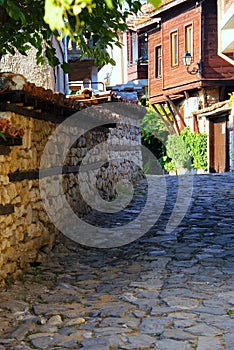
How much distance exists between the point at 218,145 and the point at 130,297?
1681 cm

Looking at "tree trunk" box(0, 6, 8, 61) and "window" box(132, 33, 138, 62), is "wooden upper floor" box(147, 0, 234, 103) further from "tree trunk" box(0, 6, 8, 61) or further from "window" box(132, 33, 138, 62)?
"tree trunk" box(0, 6, 8, 61)

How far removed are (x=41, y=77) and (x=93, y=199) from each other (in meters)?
2.54

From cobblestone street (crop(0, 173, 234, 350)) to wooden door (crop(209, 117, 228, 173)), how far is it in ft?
43.7

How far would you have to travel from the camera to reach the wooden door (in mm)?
20125

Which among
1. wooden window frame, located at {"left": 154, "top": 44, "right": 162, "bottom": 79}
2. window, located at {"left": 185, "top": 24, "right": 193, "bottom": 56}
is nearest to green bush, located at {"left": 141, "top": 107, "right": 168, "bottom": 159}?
wooden window frame, located at {"left": 154, "top": 44, "right": 162, "bottom": 79}

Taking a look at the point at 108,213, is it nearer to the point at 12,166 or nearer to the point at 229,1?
the point at 12,166

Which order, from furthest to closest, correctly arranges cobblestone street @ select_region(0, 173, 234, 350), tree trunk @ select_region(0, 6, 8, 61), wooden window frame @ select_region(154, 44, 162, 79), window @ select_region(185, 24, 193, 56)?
wooden window frame @ select_region(154, 44, 162, 79) → window @ select_region(185, 24, 193, 56) → tree trunk @ select_region(0, 6, 8, 61) → cobblestone street @ select_region(0, 173, 234, 350)

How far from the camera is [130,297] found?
446cm

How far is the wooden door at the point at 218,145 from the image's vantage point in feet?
66.0

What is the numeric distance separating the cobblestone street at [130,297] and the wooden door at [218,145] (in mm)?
13306

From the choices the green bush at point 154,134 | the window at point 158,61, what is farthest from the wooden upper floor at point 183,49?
the green bush at point 154,134

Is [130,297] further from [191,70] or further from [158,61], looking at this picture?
[158,61]

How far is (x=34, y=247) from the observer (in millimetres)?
5750

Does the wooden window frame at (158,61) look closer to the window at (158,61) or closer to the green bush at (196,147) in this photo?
the window at (158,61)
